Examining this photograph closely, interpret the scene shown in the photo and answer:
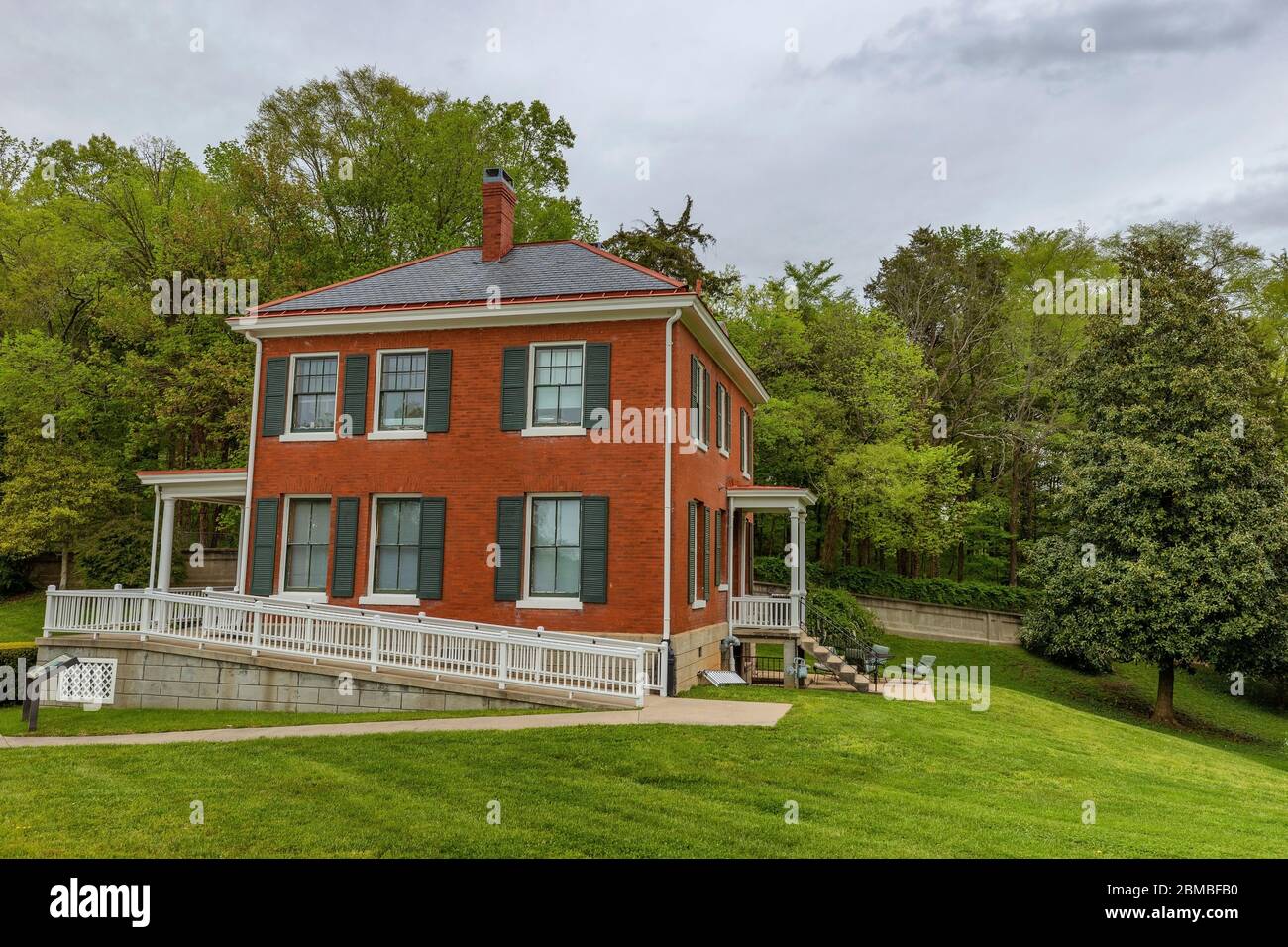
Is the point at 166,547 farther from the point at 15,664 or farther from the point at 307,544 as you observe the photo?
the point at 15,664

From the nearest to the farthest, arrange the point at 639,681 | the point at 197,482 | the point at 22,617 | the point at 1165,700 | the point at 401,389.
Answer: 1. the point at 639,681
2. the point at 401,389
3. the point at 197,482
4. the point at 1165,700
5. the point at 22,617

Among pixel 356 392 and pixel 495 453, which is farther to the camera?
pixel 356 392

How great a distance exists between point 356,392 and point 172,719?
6.77 m

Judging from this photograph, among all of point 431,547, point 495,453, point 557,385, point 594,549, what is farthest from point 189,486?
point 594,549

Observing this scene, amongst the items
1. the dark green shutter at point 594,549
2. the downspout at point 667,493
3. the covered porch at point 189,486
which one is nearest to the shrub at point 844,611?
the downspout at point 667,493

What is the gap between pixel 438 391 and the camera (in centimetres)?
1653

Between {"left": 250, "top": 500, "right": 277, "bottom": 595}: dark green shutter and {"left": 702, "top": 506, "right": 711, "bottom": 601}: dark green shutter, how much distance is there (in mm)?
8548

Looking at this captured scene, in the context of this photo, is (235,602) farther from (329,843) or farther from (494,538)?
(329,843)

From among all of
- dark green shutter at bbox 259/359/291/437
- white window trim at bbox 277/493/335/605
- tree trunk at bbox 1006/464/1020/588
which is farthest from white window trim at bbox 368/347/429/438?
tree trunk at bbox 1006/464/1020/588

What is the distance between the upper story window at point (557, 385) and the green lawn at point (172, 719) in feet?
18.6

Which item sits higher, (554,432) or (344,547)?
(554,432)

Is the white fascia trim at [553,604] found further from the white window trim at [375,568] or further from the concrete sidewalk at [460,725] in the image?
the concrete sidewalk at [460,725]

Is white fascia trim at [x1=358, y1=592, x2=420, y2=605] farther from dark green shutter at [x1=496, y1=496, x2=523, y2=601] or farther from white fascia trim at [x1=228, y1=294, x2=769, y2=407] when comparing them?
white fascia trim at [x1=228, y1=294, x2=769, y2=407]
